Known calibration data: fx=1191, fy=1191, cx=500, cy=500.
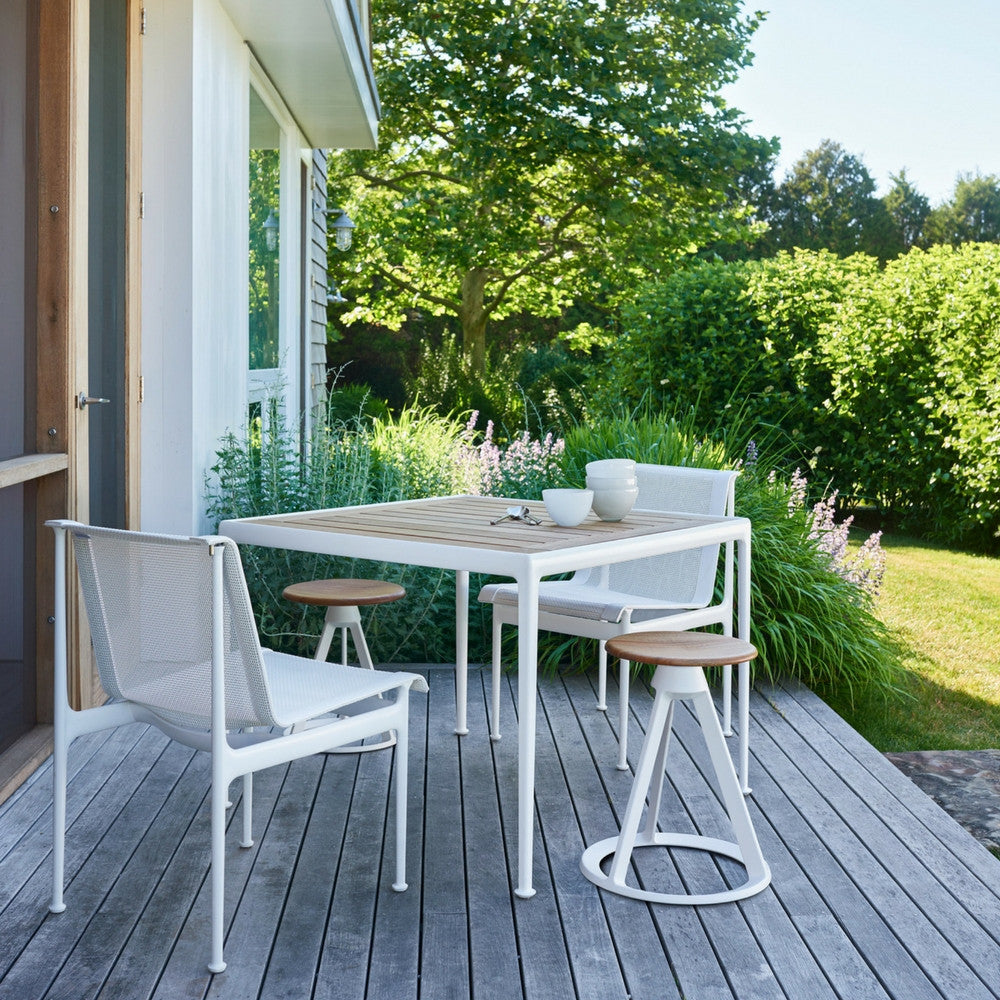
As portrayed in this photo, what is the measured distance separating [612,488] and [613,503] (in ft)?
0.14

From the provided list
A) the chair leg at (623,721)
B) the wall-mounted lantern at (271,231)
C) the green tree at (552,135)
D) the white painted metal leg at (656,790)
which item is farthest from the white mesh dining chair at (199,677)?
the green tree at (552,135)

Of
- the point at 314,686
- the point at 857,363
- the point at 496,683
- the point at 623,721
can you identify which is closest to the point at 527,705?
the point at 314,686

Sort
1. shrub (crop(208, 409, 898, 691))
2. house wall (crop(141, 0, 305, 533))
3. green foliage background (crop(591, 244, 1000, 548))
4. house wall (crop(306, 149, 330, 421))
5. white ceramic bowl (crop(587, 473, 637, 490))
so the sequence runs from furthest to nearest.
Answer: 1. green foliage background (crop(591, 244, 1000, 548))
2. house wall (crop(306, 149, 330, 421))
3. shrub (crop(208, 409, 898, 691))
4. house wall (crop(141, 0, 305, 533))
5. white ceramic bowl (crop(587, 473, 637, 490))

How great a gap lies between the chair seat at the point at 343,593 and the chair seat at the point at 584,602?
1.03ft

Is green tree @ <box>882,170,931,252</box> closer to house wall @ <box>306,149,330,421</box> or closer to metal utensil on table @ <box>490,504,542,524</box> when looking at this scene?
house wall @ <box>306,149,330,421</box>

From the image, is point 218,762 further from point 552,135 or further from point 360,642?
point 552,135

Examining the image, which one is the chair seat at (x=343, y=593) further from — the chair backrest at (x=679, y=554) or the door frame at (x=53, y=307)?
the chair backrest at (x=679, y=554)

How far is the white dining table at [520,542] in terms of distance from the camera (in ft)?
8.32

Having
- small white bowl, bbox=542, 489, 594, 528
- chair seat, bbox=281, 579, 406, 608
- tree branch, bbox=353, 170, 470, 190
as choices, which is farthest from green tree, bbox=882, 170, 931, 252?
small white bowl, bbox=542, 489, 594, 528

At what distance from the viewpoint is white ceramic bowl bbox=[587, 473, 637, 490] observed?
3162 mm

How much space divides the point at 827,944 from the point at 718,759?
44cm

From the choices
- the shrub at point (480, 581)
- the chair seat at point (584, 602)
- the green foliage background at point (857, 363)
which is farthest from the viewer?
the green foliage background at point (857, 363)

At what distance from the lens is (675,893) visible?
2.63 metres

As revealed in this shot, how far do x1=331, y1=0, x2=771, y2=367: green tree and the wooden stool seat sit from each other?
11.0m
